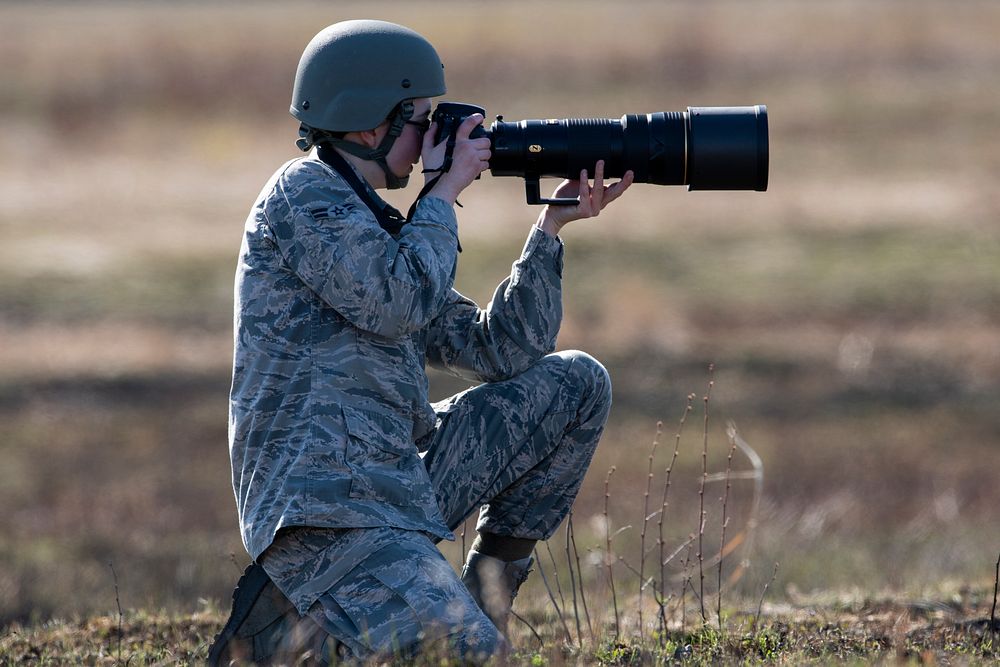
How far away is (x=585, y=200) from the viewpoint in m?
4.30

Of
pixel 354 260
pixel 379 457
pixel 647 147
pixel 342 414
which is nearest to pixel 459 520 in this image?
pixel 379 457

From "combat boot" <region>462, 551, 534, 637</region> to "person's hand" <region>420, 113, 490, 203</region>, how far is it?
1180 mm

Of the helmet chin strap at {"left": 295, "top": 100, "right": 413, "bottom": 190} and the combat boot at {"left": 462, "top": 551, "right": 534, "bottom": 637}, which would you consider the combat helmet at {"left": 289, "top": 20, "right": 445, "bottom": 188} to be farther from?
the combat boot at {"left": 462, "top": 551, "right": 534, "bottom": 637}

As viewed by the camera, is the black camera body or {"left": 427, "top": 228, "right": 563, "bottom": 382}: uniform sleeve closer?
the black camera body

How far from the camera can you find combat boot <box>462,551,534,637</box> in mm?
4379

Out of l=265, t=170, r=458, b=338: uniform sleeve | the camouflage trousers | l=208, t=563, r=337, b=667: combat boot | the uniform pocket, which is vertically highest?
l=265, t=170, r=458, b=338: uniform sleeve

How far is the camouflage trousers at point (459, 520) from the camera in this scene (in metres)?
3.67

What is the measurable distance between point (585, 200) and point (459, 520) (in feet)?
3.46

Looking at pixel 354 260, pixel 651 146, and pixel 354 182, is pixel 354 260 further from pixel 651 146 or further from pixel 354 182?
pixel 651 146

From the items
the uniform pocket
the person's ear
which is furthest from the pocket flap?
the person's ear

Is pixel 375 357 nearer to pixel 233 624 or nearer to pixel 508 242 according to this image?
pixel 233 624

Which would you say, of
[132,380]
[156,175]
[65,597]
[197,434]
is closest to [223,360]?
[132,380]

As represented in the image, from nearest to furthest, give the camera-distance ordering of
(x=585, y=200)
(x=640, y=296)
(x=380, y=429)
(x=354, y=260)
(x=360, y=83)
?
(x=354, y=260) < (x=380, y=429) < (x=360, y=83) < (x=585, y=200) < (x=640, y=296)

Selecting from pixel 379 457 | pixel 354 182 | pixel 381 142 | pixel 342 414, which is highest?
pixel 381 142
